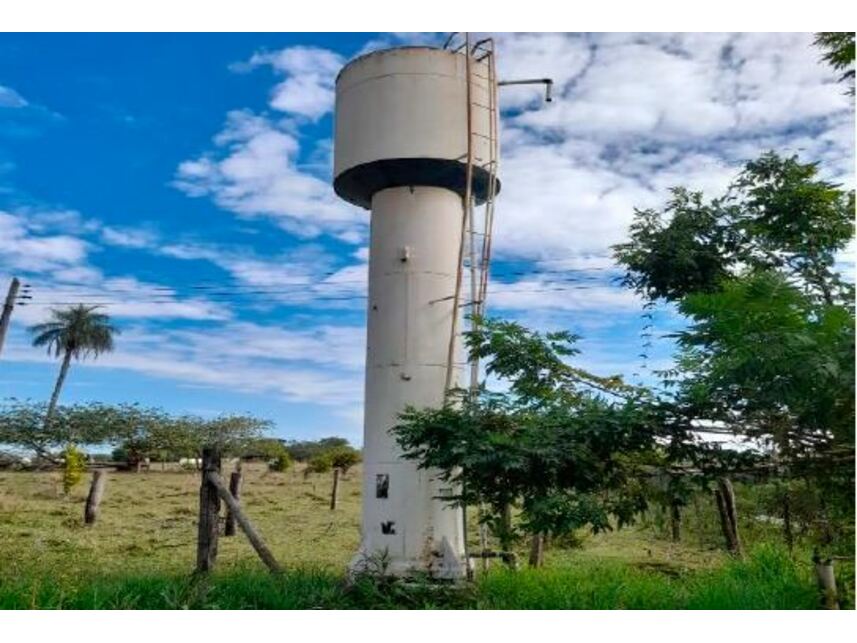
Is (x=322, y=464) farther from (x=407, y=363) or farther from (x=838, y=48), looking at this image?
(x=838, y=48)

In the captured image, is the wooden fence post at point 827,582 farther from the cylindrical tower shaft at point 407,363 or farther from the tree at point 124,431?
the tree at point 124,431

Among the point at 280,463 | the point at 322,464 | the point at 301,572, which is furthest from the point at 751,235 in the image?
the point at 280,463

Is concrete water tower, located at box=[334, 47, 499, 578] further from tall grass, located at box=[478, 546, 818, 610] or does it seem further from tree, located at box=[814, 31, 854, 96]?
tree, located at box=[814, 31, 854, 96]

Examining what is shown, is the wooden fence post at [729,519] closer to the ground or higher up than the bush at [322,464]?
closer to the ground

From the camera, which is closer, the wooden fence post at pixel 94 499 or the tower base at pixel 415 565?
the tower base at pixel 415 565

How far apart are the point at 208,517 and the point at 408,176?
3865 millimetres

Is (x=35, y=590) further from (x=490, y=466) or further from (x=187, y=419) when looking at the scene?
(x=187, y=419)

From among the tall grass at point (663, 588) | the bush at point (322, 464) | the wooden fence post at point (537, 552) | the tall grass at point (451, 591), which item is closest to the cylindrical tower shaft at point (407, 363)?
the tall grass at point (451, 591)

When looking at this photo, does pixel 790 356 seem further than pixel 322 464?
No

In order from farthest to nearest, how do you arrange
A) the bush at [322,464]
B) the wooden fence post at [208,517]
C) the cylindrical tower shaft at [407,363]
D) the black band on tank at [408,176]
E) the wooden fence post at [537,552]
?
the bush at [322,464] → the wooden fence post at [537,552] → the wooden fence post at [208,517] → the black band on tank at [408,176] → the cylindrical tower shaft at [407,363]

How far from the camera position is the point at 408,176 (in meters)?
7.62

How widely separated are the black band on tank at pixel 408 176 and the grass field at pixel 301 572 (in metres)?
3.64

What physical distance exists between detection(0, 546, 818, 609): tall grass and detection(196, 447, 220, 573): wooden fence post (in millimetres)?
414

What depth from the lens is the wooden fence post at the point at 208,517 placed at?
7.80 metres
